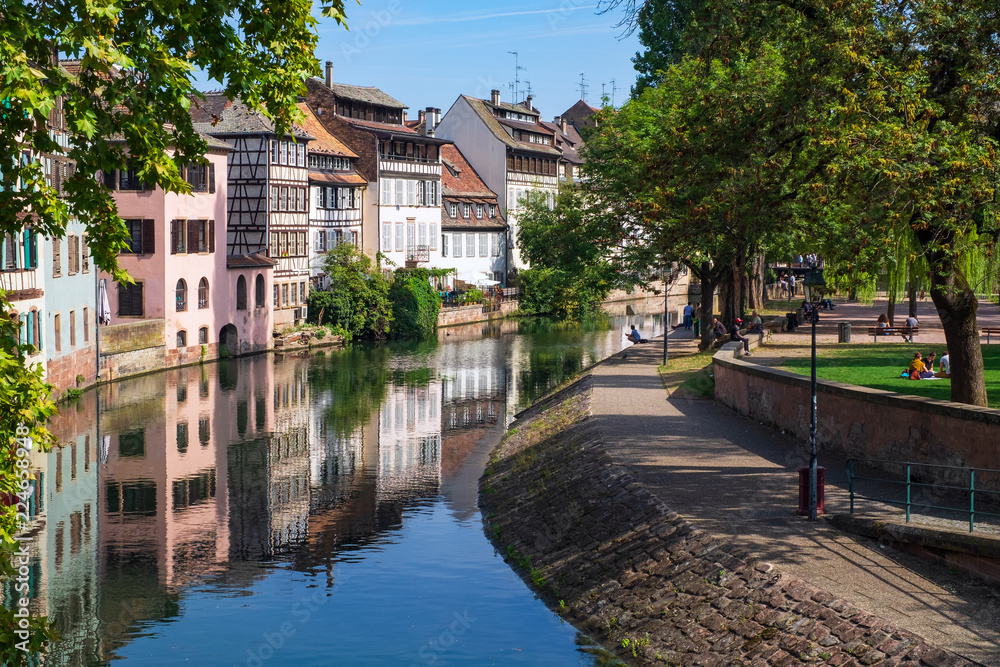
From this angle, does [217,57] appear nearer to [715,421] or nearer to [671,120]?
[715,421]

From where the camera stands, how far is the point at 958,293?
66.2 ft

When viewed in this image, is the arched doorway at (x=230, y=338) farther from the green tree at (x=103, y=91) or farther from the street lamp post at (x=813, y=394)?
the green tree at (x=103, y=91)

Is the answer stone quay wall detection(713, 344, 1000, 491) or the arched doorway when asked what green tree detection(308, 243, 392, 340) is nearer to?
the arched doorway

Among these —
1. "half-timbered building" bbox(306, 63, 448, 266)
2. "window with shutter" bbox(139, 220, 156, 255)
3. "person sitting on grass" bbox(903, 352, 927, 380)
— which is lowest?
"person sitting on grass" bbox(903, 352, 927, 380)

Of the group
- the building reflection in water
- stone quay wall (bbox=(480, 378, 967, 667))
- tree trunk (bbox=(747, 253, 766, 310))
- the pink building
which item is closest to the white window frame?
the pink building

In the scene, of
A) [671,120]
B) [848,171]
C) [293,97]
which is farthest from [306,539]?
[671,120]

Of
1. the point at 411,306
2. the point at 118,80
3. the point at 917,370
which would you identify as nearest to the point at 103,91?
the point at 118,80

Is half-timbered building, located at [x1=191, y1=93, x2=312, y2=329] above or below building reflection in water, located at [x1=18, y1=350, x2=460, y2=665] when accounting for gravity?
above

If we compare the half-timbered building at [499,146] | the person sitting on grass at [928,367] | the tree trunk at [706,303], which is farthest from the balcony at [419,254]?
the person sitting on grass at [928,367]

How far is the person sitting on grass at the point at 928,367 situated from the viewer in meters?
→ 29.0

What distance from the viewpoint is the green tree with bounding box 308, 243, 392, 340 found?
62.6 metres

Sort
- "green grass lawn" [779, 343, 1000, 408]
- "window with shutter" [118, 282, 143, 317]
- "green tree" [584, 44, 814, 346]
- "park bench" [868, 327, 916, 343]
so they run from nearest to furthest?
"green tree" [584, 44, 814, 346], "green grass lawn" [779, 343, 1000, 408], "park bench" [868, 327, 916, 343], "window with shutter" [118, 282, 143, 317]

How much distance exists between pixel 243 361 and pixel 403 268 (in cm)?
1872

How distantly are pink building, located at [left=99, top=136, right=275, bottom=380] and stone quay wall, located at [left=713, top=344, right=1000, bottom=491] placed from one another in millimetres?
28626
